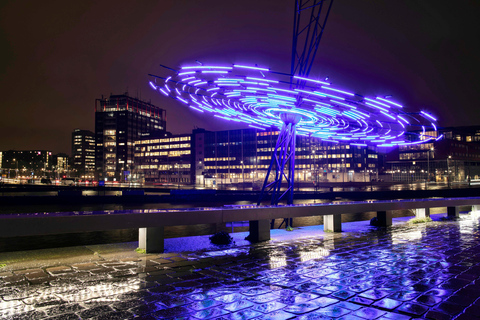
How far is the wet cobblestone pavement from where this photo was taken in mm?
5281

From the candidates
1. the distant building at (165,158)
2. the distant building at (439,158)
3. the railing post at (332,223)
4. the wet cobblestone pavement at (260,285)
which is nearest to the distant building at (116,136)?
the distant building at (165,158)

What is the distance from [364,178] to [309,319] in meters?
115

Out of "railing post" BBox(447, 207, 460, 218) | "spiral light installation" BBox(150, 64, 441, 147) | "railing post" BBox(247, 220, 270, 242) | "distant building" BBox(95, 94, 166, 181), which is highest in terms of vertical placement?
"distant building" BBox(95, 94, 166, 181)

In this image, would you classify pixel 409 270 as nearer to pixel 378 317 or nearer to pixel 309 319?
pixel 378 317

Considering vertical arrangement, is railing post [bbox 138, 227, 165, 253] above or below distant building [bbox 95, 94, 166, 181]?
below

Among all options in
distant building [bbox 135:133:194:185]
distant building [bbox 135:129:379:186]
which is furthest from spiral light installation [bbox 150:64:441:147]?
distant building [bbox 135:133:194:185]

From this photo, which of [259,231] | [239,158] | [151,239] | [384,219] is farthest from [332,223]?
[239,158]

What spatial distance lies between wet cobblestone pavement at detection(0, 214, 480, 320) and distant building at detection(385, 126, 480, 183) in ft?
326

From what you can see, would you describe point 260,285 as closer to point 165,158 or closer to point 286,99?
point 286,99

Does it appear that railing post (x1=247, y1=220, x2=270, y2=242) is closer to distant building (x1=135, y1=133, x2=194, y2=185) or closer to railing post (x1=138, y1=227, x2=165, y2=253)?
railing post (x1=138, y1=227, x2=165, y2=253)

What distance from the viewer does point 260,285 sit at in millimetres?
6723

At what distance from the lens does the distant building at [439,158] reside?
10238 centimetres

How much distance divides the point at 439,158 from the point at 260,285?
12183 cm

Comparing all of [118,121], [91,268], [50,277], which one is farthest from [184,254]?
[118,121]
